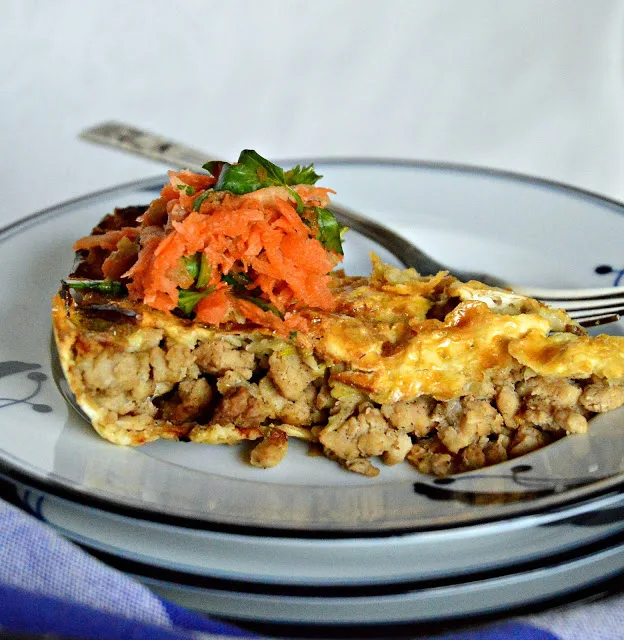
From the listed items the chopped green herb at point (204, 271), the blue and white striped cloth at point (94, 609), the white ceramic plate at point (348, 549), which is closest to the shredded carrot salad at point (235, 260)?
the chopped green herb at point (204, 271)

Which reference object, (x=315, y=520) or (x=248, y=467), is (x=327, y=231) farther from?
(x=315, y=520)

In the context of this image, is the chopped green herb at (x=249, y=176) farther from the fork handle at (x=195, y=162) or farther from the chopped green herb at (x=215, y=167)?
the fork handle at (x=195, y=162)

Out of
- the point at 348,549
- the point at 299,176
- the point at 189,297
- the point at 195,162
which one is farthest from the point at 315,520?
the point at 195,162

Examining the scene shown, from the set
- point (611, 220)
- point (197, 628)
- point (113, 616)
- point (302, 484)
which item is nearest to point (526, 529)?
point (302, 484)

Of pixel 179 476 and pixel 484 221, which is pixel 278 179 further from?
pixel 484 221

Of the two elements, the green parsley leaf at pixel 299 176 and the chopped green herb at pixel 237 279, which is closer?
the chopped green herb at pixel 237 279

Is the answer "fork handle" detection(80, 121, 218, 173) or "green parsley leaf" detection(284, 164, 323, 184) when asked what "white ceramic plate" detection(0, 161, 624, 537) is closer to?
"fork handle" detection(80, 121, 218, 173)
